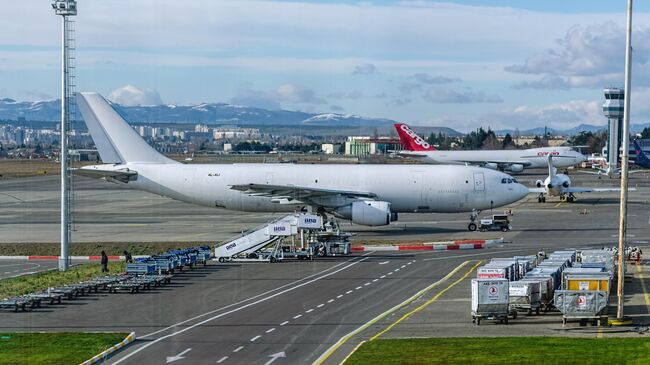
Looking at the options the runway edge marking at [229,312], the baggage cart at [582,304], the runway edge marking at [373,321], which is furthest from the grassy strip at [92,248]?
the baggage cart at [582,304]

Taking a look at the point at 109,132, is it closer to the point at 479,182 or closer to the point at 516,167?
the point at 479,182

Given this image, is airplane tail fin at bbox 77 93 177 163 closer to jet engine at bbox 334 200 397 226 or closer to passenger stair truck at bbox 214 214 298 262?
jet engine at bbox 334 200 397 226

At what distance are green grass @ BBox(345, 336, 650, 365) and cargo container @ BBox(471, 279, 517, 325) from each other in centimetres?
366

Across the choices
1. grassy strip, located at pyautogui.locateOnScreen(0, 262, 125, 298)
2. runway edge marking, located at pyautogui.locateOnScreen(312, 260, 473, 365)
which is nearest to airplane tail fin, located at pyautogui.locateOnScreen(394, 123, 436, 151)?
runway edge marking, located at pyautogui.locateOnScreen(312, 260, 473, 365)

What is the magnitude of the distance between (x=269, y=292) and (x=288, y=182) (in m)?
29.6

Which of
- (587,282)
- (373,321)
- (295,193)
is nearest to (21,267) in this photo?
(295,193)

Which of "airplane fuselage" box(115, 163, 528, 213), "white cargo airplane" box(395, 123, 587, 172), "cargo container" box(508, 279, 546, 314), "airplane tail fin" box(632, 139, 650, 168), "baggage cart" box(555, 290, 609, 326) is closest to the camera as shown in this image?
"baggage cart" box(555, 290, 609, 326)

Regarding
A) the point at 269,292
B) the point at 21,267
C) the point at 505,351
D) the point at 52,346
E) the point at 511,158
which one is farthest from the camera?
the point at 511,158

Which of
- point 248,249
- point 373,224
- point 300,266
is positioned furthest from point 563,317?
point 373,224

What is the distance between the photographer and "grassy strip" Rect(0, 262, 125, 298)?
50.5m

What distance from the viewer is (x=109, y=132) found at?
80.8 meters

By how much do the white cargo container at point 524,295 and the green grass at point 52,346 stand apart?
16.4 metres

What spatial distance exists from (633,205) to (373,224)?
44.3 metres

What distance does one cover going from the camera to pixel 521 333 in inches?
1503
